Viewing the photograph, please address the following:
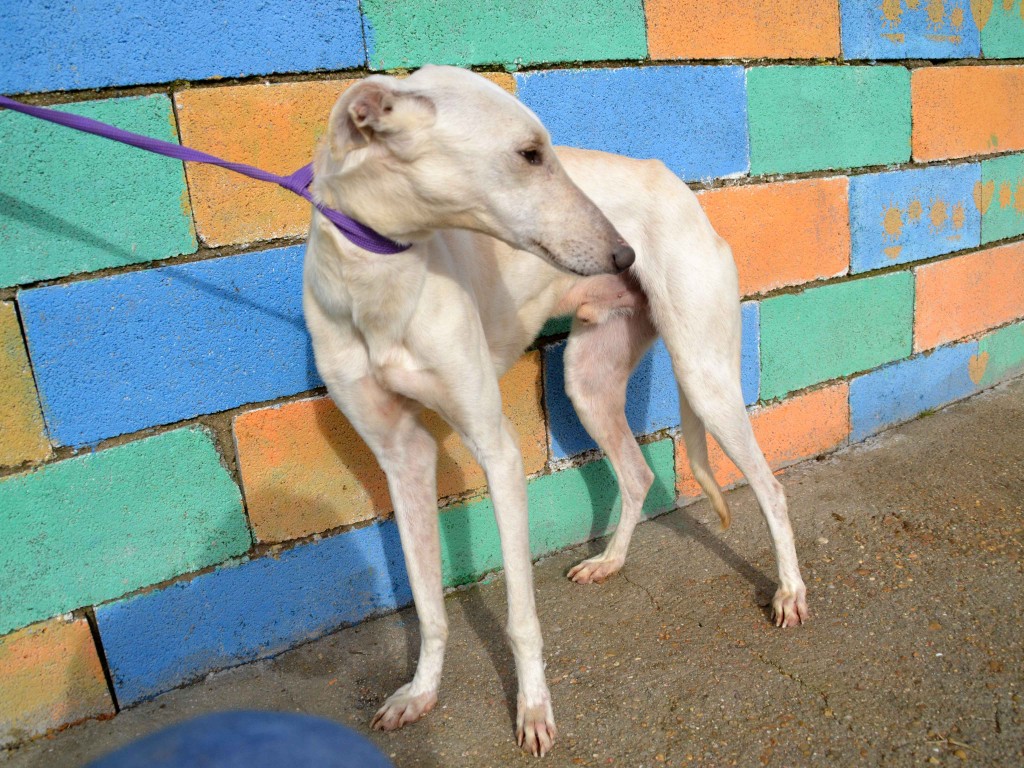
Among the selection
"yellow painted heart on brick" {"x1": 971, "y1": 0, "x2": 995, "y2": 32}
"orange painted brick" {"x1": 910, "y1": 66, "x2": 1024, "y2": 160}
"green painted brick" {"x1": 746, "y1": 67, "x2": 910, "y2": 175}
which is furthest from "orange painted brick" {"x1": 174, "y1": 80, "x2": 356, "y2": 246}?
"yellow painted heart on brick" {"x1": 971, "y1": 0, "x2": 995, "y2": 32}

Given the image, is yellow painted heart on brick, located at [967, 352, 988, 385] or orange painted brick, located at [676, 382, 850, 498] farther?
yellow painted heart on brick, located at [967, 352, 988, 385]

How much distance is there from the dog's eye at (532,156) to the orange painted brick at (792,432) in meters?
2.00

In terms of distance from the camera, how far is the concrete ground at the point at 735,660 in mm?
2178

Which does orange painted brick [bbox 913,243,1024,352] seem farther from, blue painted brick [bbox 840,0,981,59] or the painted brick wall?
blue painted brick [bbox 840,0,981,59]

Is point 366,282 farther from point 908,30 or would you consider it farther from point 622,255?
point 908,30

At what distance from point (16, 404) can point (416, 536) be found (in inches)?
46.0

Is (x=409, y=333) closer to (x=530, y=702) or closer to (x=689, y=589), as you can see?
→ (x=530, y=702)

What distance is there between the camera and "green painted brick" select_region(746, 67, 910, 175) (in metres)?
3.59

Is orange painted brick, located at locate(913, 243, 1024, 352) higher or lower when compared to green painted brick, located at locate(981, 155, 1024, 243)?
lower

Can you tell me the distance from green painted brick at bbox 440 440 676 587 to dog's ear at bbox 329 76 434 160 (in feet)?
4.86

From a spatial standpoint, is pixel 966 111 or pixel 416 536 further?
pixel 966 111

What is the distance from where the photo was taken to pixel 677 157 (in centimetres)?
335

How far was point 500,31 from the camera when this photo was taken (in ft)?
9.39

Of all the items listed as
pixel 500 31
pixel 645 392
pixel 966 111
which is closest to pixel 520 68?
pixel 500 31
